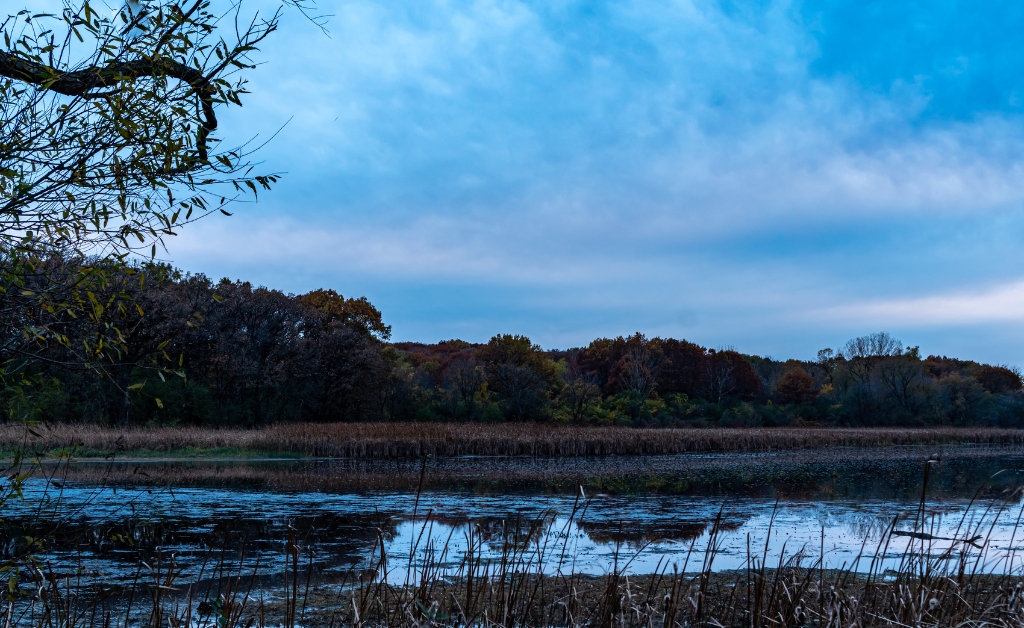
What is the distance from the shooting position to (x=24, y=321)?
374cm

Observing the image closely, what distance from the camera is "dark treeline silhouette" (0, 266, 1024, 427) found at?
40094 millimetres

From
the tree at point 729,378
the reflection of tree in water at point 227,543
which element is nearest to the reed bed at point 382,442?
the reflection of tree in water at point 227,543

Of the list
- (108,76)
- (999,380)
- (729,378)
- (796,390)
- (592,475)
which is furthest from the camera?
(999,380)

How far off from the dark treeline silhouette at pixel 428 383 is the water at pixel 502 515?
39.4 ft

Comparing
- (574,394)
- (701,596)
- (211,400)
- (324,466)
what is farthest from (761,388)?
(701,596)

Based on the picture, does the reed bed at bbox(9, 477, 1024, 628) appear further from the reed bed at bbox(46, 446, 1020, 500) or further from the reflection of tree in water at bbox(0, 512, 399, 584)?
the reed bed at bbox(46, 446, 1020, 500)

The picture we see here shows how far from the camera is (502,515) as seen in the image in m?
13.2

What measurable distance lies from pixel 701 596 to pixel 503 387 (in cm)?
5107

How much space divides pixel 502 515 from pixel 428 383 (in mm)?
46322

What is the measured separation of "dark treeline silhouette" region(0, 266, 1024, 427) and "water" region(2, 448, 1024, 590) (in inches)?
473

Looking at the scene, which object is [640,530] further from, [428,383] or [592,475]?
[428,383]

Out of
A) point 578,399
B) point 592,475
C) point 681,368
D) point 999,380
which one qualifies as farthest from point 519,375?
point 999,380

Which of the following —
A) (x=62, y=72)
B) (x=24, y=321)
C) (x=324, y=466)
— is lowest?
(x=324, y=466)

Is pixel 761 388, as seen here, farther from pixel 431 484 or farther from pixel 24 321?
pixel 24 321
